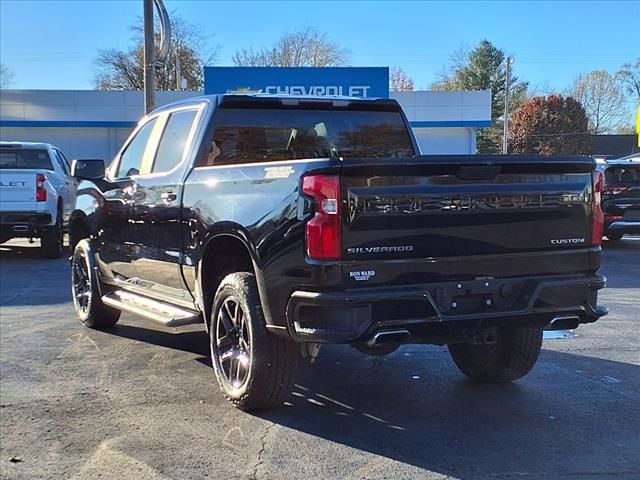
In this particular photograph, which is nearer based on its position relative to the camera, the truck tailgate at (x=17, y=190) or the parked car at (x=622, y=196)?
the truck tailgate at (x=17, y=190)

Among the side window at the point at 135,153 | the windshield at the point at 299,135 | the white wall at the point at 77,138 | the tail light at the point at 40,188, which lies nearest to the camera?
the windshield at the point at 299,135

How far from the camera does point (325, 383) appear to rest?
17.0 feet

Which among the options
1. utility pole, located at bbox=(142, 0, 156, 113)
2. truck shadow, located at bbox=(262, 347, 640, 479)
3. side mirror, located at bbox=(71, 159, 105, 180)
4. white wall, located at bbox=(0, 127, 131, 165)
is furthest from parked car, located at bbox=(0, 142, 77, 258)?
white wall, located at bbox=(0, 127, 131, 165)

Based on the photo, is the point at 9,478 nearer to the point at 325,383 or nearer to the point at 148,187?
the point at 325,383

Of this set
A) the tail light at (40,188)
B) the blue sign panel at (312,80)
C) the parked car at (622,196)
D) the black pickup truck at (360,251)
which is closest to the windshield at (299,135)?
the black pickup truck at (360,251)

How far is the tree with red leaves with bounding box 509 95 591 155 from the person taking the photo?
50.1 metres

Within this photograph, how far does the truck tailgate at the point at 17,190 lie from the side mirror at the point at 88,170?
239 inches

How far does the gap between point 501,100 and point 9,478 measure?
2885 inches

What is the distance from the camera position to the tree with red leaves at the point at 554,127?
164 feet

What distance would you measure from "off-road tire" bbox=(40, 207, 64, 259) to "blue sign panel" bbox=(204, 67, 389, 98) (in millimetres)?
11712

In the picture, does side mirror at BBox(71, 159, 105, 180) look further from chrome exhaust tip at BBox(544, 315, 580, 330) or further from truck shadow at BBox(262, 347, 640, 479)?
chrome exhaust tip at BBox(544, 315, 580, 330)

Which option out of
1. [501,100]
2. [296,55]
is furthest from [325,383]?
[501,100]

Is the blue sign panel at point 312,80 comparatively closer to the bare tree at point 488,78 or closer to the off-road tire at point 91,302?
the off-road tire at point 91,302

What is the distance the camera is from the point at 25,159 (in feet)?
42.8
